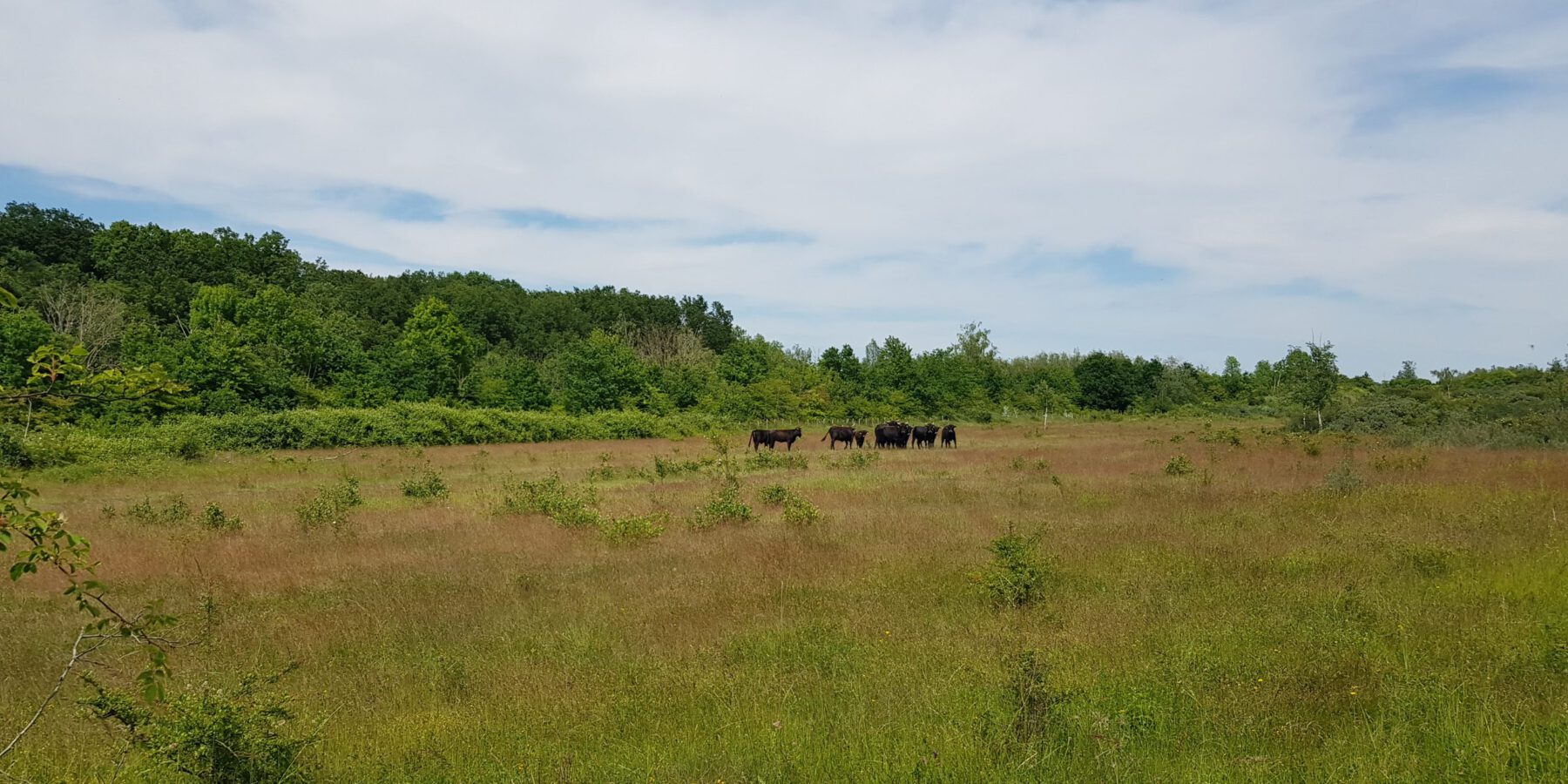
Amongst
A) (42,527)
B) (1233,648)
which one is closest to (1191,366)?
(1233,648)

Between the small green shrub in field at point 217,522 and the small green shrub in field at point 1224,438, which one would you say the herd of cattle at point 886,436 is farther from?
the small green shrub in field at point 217,522

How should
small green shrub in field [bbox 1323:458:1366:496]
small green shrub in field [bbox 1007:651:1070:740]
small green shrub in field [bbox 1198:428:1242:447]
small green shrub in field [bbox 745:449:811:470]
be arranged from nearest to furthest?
1. small green shrub in field [bbox 1007:651:1070:740]
2. small green shrub in field [bbox 1323:458:1366:496]
3. small green shrub in field [bbox 745:449:811:470]
4. small green shrub in field [bbox 1198:428:1242:447]

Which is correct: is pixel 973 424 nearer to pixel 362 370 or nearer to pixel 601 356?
pixel 601 356

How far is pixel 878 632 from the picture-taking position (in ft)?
27.4

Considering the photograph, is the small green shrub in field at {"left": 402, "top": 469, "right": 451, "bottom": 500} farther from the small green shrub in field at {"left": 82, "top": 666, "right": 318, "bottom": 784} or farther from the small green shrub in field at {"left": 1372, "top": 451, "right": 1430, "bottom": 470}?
the small green shrub in field at {"left": 1372, "top": 451, "right": 1430, "bottom": 470}

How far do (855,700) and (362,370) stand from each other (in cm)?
5686

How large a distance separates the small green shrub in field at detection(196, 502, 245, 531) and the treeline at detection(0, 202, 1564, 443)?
1469 centimetres

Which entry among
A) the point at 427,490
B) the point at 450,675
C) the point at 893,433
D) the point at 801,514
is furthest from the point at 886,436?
the point at 450,675

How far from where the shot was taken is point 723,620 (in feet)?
29.5

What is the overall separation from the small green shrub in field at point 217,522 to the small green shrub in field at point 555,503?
17.0 ft

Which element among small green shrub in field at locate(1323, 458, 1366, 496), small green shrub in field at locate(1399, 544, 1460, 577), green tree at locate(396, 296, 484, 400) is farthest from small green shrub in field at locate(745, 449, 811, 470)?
green tree at locate(396, 296, 484, 400)

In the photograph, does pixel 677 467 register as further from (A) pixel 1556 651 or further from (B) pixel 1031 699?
(A) pixel 1556 651

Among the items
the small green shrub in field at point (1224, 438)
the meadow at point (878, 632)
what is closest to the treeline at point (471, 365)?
the small green shrub in field at point (1224, 438)

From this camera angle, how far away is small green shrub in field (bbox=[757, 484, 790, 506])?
1816 centimetres
